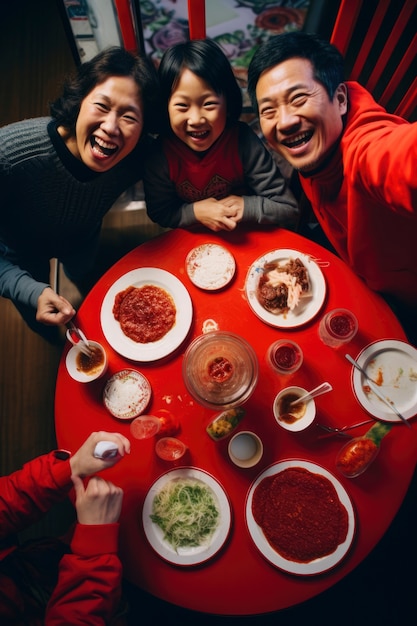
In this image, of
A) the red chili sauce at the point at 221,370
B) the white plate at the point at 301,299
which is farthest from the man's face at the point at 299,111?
the red chili sauce at the point at 221,370

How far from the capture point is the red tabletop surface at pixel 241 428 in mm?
1717

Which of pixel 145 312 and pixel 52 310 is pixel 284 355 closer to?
pixel 145 312

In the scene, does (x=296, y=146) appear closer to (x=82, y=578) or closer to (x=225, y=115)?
(x=225, y=115)

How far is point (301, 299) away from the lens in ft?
6.59

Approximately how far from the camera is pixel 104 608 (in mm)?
1604

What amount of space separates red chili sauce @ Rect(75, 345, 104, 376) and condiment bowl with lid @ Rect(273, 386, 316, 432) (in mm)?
832

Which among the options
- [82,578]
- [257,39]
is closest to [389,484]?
[82,578]

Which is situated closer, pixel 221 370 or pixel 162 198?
pixel 221 370

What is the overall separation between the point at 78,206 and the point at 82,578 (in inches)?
69.2

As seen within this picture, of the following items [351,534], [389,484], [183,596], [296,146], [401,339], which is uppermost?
[296,146]

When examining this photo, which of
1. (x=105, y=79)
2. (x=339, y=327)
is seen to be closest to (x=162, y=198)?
(x=105, y=79)

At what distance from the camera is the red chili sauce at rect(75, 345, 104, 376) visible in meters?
1.93

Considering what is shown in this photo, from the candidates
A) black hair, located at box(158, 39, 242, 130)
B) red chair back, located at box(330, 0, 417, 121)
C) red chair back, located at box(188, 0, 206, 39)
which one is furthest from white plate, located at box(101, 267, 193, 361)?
red chair back, located at box(330, 0, 417, 121)

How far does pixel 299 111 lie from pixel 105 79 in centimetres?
87
